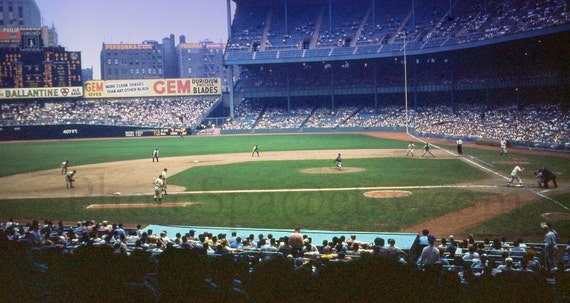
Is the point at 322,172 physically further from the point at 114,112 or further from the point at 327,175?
the point at 114,112

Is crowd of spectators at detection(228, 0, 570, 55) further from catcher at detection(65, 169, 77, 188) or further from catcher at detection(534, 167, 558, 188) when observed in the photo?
catcher at detection(65, 169, 77, 188)

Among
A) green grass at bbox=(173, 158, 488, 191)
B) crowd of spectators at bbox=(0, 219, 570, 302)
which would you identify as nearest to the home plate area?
green grass at bbox=(173, 158, 488, 191)

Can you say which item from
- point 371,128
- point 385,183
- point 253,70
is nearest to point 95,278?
point 385,183

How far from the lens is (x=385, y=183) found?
28.1m

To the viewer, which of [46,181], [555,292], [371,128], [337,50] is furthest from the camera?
[337,50]

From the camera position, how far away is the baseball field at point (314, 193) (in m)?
19.2

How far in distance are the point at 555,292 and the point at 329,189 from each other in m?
19.5

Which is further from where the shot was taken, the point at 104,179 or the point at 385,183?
the point at 104,179

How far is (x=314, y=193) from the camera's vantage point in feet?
83.4

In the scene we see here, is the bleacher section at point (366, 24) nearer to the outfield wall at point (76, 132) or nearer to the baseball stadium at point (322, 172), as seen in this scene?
the baseball stadium at point (322, 172)

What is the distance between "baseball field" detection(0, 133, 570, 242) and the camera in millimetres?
19156

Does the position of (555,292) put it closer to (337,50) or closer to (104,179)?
(104,179)

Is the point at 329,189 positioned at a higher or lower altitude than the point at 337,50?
lower

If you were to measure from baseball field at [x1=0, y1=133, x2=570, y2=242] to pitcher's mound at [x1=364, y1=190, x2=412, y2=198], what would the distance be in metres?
0.05
